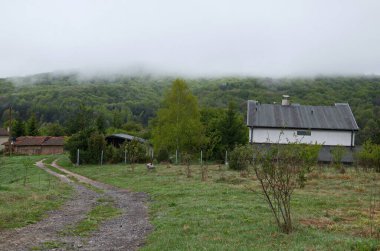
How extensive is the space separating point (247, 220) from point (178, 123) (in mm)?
37926

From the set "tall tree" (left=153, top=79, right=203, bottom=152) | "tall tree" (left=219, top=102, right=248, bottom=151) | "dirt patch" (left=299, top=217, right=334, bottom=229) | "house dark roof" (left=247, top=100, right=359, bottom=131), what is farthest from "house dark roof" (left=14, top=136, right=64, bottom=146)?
"dirt patch" (left=299, top=217, right=334, bottom=229)

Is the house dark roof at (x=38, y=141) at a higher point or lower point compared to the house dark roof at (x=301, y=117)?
lower

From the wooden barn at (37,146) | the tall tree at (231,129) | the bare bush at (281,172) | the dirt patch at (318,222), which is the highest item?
the bare bush at (281,172)

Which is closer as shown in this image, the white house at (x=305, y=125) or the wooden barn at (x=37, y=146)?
the white house at (x=305, y=125)

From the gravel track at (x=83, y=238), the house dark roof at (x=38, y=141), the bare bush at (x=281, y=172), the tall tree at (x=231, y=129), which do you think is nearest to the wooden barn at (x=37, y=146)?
the house dark roof at (x=38, y=141)

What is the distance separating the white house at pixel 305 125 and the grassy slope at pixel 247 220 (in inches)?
1085

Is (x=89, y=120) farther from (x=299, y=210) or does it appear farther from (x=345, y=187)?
(x=299, y=210)

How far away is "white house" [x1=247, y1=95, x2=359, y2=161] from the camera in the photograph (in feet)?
165

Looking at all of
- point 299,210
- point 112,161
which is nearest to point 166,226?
point 299,210

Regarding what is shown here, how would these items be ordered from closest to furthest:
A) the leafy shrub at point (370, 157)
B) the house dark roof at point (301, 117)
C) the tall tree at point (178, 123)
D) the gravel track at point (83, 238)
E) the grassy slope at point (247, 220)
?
the grassy slope at point (247, 220) → the gravel track at point (83, 238) → the leafy shrub at point (370, 157) → the tall tree at point (178, 123) → the house dark roof at point (301, 117)

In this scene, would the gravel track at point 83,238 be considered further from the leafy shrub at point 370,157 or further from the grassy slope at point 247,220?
the leafy shrub at point 370,157

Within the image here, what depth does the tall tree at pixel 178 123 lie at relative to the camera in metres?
49.8

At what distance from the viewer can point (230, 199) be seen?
18.1m

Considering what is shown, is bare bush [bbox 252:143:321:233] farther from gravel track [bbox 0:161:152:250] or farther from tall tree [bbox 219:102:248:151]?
tall tree [bbox 219:102:248:151]
